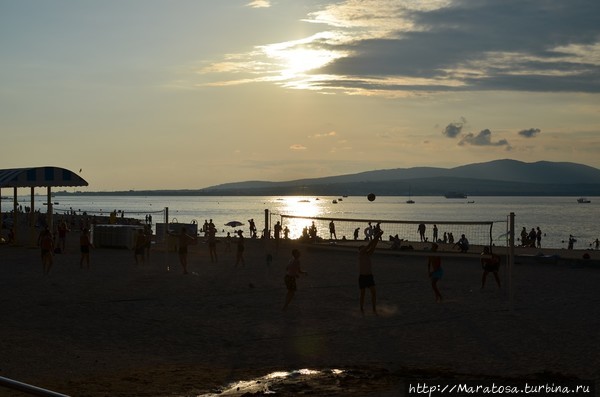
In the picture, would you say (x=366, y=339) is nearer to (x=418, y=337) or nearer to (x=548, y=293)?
(x=418, y=337)

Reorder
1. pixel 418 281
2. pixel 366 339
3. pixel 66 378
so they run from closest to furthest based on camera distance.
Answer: pixel 66 378
pixel 366 339
pixel 418 281

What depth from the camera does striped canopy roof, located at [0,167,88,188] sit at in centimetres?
3278

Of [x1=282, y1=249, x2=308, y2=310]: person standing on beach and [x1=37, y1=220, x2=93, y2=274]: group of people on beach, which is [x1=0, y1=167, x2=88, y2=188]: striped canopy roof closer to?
[x1=37, y1=220, x2=93, y2=274]: group of people on beach

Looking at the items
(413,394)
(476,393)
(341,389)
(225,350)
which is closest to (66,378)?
(225,350)

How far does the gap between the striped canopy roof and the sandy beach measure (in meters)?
9.00

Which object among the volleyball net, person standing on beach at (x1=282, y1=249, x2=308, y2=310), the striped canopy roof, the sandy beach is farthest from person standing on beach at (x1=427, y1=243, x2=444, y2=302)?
the striped canopy roof

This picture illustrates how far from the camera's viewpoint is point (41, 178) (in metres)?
32.8

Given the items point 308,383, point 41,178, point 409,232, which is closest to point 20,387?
point 308,383

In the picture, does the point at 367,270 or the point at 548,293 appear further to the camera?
the point at 548,293

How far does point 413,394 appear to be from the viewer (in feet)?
29.2

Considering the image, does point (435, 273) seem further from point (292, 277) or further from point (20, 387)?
point (20, 387)

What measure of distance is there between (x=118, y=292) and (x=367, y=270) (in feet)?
22.1

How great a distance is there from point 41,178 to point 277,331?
72.1 ft

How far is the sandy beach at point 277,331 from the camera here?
10.1 metres
